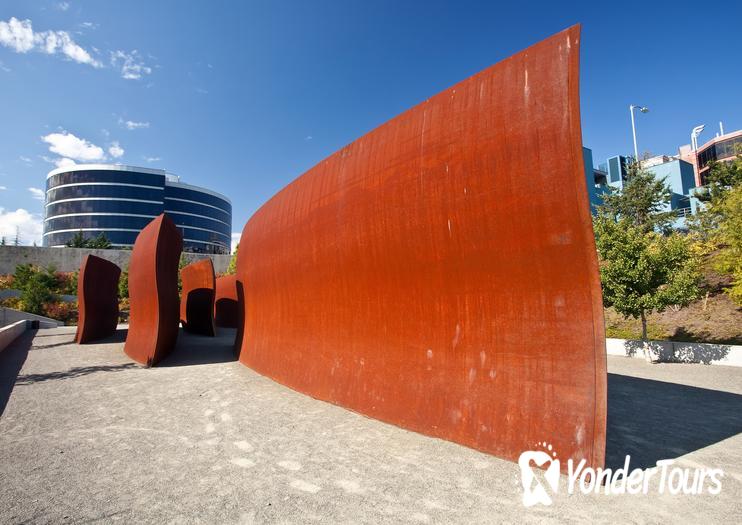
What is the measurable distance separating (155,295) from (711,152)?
195ft

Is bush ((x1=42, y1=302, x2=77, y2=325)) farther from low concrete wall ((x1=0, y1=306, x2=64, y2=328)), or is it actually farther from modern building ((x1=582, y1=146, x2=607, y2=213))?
modern building ((x1=582, y1=146, x2=607, y2=213))

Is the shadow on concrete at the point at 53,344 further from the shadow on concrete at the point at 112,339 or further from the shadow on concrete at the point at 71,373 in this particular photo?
the shadow on concrete at the point at 71,373

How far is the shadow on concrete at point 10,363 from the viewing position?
25.8 feet

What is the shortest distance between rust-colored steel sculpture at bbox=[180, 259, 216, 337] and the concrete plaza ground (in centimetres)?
1073

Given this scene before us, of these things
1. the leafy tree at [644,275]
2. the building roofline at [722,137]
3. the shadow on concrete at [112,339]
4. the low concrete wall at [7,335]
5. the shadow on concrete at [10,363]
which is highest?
the building roofline at [722,137]

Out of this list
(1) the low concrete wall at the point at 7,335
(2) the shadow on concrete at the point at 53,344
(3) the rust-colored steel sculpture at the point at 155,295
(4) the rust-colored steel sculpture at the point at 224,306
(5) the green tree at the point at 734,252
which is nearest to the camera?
(5) the green tree at the point at 734,252

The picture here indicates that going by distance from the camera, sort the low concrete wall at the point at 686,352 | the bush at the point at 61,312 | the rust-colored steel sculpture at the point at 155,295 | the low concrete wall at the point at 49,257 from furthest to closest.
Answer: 1. the low concrete wall at the point at 49,257
2. the bush at the point at 61,312
3. the rust-colored steel sculpture at the point at 155,295
4. the low concrete wall at the point at 686,352

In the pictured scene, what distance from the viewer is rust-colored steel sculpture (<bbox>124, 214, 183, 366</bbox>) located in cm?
1153

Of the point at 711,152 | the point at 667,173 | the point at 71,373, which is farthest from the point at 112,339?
the point at 711,152

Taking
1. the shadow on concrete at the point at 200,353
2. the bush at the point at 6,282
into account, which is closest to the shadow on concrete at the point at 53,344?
the shadow on concrete at the point at 200,353

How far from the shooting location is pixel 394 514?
3191mm

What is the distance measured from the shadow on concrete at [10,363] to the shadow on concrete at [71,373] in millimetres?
240

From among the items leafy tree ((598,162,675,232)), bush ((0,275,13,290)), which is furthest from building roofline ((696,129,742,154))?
bush ((0,275,13,290))

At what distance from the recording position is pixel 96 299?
16.9 m
